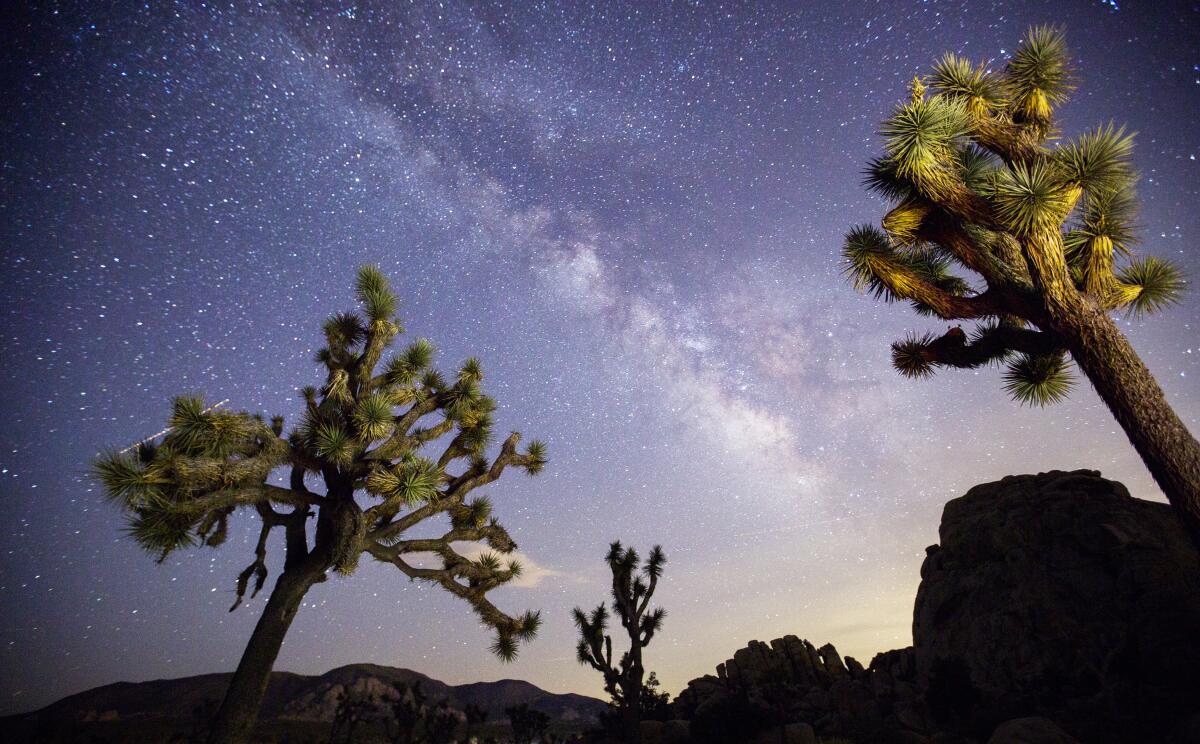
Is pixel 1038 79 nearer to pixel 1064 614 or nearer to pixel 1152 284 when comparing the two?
pixel 1152 284

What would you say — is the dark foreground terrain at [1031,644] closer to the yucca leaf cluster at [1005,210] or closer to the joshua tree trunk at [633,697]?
the joshua tree trunk at [633,697]

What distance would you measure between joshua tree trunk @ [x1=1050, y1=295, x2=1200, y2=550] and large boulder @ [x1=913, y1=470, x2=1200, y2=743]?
6293 millimetres

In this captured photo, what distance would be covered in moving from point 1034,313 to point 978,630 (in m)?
13.5

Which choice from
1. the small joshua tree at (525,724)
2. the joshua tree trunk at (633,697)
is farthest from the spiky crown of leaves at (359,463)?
the small joshua tree at (525,724)

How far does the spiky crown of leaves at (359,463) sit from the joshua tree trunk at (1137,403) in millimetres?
9046

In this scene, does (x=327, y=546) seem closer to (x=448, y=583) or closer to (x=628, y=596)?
(x=448, y=583)

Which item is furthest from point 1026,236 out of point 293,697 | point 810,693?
point 293,697

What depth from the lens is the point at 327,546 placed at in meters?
7.61

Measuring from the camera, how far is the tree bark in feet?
19.9

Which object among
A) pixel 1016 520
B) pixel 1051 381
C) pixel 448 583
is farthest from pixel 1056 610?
pixel 448 583

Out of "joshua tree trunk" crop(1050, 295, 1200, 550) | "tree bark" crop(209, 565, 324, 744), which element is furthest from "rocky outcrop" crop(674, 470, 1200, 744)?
"tree bark" crop(209, 565, 324, 744)

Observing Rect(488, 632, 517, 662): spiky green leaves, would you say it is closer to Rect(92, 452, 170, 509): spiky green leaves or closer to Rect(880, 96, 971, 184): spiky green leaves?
Rect(92, 452, 170, 509): spiky green leaves

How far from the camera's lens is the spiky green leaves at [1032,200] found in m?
5.54

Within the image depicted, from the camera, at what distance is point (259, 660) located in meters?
6.50
